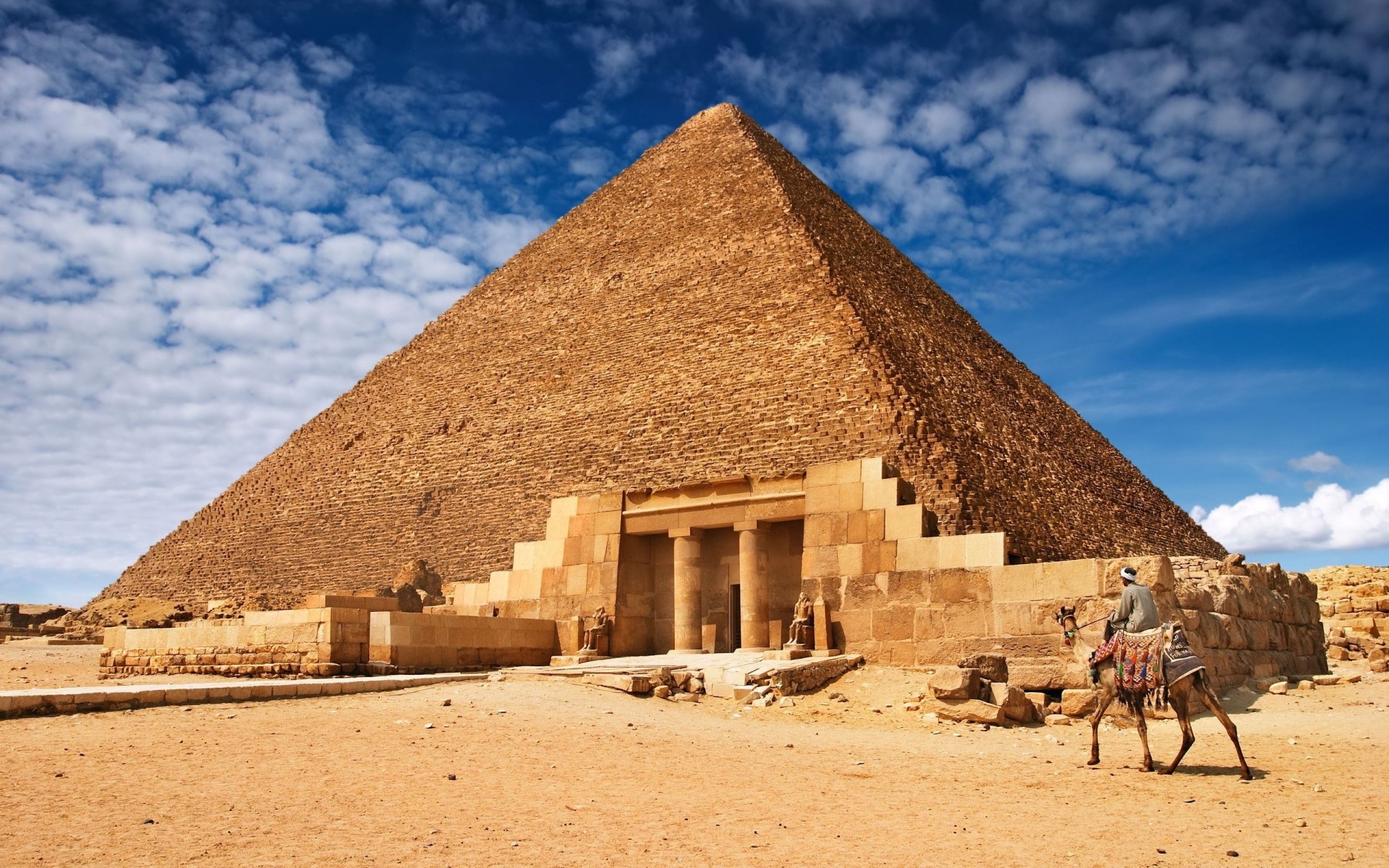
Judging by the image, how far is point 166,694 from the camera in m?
7.69

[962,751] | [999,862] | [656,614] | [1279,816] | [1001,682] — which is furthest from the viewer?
[656,614]

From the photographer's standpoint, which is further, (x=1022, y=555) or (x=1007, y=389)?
(x=1007, y=389)

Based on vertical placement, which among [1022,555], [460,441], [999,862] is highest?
[460,441]

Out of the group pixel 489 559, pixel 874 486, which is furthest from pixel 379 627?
pixel 489 559

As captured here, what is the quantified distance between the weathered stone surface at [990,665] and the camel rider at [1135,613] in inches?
99.0

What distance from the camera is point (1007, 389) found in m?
34.2

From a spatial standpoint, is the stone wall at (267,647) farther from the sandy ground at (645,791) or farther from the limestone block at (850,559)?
the limestone block at (850,559)

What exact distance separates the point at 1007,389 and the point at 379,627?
26.5m

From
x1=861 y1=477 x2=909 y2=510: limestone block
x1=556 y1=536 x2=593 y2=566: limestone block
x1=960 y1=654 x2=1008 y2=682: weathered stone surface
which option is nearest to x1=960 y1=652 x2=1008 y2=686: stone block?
x1=960 y1=654 x2=1008 y2=682: weathered stone surface

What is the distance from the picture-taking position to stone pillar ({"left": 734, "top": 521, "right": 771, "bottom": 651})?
1145 centimetres

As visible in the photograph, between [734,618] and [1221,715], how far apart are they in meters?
6.79

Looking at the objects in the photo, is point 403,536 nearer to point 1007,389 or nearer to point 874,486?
point 1007,389

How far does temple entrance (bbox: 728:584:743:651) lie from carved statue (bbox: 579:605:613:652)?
1.20 metres

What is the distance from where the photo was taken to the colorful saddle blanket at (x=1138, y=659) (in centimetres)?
598
